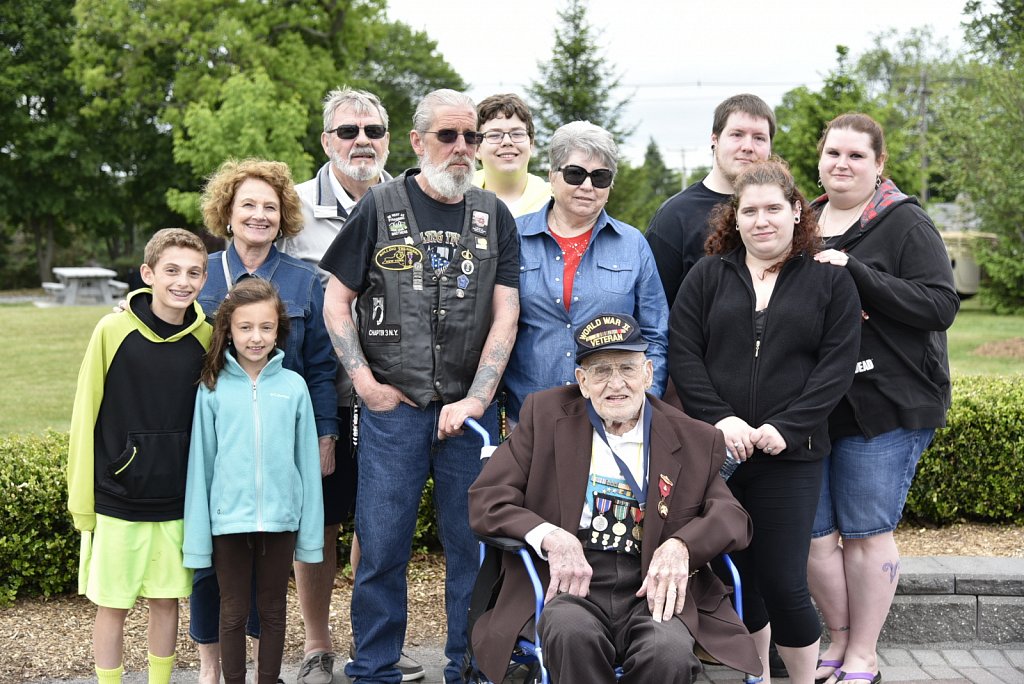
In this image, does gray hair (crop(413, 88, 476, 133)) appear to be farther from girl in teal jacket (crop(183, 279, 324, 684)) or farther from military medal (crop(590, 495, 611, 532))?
military medal (crop(590, 495, 611, 532))

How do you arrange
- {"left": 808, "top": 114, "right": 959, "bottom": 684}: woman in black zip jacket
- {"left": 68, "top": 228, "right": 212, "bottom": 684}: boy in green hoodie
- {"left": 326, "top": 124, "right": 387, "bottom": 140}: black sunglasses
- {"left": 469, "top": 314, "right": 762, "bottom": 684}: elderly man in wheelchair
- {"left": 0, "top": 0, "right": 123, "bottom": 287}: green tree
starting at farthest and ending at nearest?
{"left": 0, "top": 0, "right": 123, "bottom": 287}: green tree
{"left": 326, "top": 124, "right": 387, "bottom": 140}: black sunglasses
{"left": 808, "top": 114, "right": 959, "bottom": 684}: woman in black zip jacket
{"left": 68, "top": 228, "right": 212, "bottom": 684}: boy in green hoodie
{"left": 469, "top": 314, "right": 762, "bottom": 684}: elderly man in wheelchair

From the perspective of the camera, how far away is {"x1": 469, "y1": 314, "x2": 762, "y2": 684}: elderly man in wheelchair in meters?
3.24

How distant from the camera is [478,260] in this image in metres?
4.06

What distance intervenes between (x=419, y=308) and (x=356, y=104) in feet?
4.14

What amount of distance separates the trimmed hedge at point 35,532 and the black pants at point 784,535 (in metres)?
3.33

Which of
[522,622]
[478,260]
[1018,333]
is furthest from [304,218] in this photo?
[1018,333]

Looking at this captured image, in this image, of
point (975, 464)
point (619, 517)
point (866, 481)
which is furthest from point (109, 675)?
point (975, 464)

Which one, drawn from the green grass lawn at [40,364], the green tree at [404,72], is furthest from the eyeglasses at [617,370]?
the green tree at [404,72]

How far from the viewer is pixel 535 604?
3.37 metres

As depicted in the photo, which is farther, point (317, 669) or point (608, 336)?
point (317, 669)

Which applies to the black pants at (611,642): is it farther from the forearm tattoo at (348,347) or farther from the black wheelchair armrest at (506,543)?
the forearm tattoo at (348,347)

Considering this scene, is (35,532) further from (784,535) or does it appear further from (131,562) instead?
(784,535)

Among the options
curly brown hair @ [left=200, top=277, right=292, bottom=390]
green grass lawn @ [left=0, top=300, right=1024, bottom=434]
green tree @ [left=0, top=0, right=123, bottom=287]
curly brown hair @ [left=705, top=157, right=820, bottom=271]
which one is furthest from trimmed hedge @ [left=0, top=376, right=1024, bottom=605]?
green tree @ [left=0, top=0, right=123, bottom=287]

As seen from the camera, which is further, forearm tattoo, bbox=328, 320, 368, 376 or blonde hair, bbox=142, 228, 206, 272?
forearm tattoo, bbox=328, 320, 368, 376
